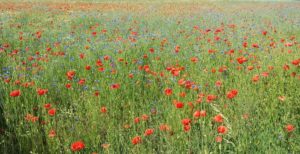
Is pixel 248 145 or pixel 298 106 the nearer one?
pixel 248 145

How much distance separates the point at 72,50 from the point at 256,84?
11.0 feet

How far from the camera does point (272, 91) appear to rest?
3.01 metres

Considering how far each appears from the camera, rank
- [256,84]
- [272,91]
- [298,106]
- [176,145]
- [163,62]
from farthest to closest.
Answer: [163,62]
[256,84]
[272,91]
[298,106]
[176,145]

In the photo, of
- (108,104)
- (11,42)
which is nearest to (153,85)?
(108,104)

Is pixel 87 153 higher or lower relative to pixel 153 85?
lower

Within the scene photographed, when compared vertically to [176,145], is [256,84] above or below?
above

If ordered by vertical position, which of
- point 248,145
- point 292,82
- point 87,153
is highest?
point 292,82

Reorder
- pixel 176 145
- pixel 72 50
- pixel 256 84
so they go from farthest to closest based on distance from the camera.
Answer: pixel 72 50 < pixel 256 84 < pixel 176 145

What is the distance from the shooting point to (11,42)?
6.18 metres

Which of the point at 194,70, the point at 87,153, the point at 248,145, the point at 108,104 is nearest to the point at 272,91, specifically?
the point at 248,145

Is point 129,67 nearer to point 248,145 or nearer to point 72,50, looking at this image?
point 72,50

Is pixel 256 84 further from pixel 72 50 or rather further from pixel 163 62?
pixel 72 50

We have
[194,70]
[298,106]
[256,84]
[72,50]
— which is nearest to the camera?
[298,106]

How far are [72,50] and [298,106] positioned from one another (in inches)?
154
